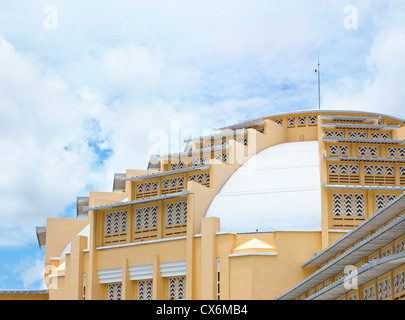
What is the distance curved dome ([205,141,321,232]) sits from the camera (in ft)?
99.5

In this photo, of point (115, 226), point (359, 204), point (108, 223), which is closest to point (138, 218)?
point (115, 226)

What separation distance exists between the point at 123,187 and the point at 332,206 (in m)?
19.2

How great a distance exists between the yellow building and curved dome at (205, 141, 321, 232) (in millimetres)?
45

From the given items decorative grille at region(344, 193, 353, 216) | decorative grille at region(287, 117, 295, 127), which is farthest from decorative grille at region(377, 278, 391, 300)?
decorative grille at region(287, 117, 295, 127)

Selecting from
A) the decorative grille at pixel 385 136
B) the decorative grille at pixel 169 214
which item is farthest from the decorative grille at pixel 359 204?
the decorative grille at pixel 169 214

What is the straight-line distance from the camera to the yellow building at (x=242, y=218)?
94.4 ft

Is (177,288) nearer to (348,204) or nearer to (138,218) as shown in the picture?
(138,218)

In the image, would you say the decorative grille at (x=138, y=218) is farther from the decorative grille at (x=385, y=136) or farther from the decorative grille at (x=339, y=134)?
the decorative grille at (x=385, y=136)

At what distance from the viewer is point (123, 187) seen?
46062 mm

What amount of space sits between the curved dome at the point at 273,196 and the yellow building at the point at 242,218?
45 millimetres

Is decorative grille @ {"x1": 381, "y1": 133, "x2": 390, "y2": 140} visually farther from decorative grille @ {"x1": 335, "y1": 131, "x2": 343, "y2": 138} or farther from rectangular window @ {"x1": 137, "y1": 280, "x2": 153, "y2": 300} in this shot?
rectangular window @ {"x1": 137, "y1": 280, "x2": 153, "y2": 300}

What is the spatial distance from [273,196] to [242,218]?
1.73 meters
